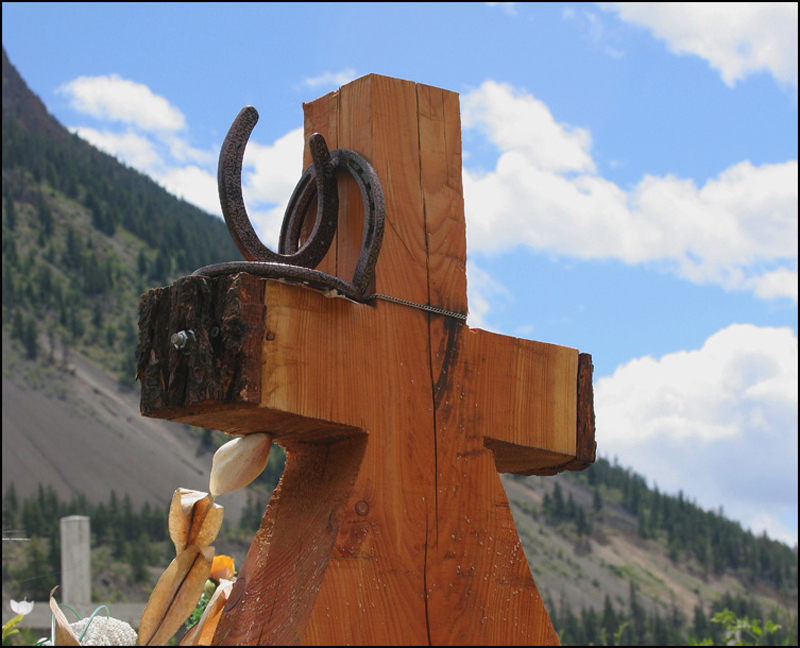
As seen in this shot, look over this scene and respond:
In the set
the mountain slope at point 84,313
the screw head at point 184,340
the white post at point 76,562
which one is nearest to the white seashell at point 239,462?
the screw head at point 184,340

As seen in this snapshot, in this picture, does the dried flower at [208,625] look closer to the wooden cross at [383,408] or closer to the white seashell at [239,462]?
the wooden cross at [383,408]

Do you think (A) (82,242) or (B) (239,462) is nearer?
(B) (239,462)

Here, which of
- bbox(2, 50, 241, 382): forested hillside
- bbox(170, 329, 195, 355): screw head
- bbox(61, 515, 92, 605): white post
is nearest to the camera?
bbox(170, 329, 195, 355): screw head

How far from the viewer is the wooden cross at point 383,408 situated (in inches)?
42.8

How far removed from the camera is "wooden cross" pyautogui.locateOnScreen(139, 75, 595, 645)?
3.56 ft

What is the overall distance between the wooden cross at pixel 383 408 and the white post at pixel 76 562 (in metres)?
4.14

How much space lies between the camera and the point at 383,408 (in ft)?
3.90

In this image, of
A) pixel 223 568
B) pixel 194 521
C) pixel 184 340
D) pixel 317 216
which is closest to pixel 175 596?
pixel 194 521

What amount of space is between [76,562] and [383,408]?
449 centimetres

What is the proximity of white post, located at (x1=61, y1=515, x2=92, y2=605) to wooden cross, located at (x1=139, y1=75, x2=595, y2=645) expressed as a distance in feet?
13.6

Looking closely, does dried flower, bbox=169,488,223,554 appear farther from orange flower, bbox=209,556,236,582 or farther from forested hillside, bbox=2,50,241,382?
forested hillside, bbox=2,50,241,382

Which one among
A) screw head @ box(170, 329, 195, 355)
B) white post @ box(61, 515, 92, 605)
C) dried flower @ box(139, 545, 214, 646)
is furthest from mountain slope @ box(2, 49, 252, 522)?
screw head @ box(170, 329, 195, 355)

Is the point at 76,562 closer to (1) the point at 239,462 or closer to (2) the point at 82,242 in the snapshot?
(1) the point at 239,462

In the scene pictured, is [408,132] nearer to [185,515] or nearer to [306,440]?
[306,440]
